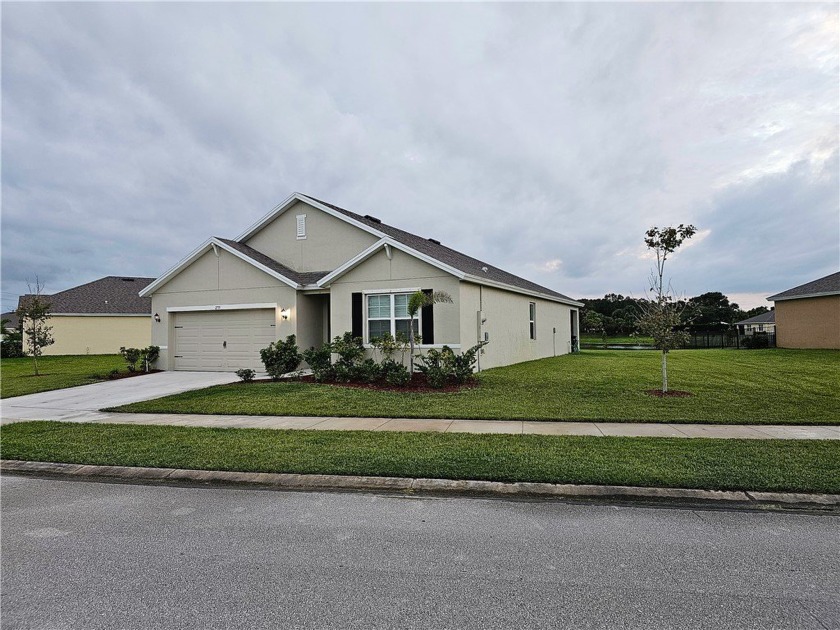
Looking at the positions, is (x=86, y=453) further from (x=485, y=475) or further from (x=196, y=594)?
(x=485, y=475)

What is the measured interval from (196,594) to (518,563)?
2.23 metres

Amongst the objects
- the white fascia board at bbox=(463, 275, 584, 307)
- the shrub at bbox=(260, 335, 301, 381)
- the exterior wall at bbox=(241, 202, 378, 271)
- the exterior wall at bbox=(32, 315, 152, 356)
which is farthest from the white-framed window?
the exterior wall at bbox=(32, 315, 152, 356)

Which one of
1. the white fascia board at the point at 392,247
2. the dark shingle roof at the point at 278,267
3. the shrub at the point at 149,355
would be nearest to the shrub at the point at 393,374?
the white fascia board at the point at 392,247

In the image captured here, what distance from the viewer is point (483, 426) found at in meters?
7.63

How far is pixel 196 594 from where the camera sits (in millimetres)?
2934

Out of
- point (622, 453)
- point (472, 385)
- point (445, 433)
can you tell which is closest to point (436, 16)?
point (472, 385)

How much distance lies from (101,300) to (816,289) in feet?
143

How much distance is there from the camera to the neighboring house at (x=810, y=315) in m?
22.7

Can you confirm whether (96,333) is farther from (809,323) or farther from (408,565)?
(809,323)

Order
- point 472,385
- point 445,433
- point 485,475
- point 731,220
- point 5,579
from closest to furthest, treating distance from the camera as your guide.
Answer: point 5,579, point 485,475, point 445,433, point 472,385, point 731,220

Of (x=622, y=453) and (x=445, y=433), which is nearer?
(x=622, y=453)

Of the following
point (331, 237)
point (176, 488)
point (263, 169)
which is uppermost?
point (263, 169)

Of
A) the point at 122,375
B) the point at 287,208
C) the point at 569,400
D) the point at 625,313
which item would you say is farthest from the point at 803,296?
the point at 122,375

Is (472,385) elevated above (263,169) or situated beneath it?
situated beneath
